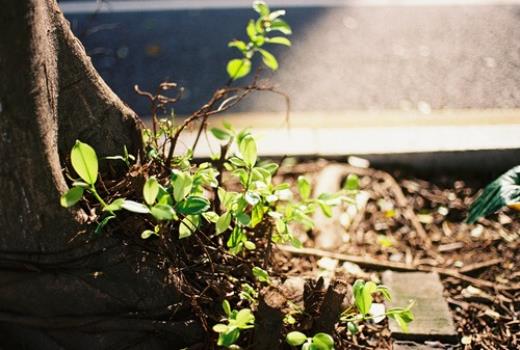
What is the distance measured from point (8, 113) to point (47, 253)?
45 cm

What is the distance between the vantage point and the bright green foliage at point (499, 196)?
87.7 inches

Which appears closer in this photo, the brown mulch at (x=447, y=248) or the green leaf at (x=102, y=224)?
the green leaf at (x=102, y=224)

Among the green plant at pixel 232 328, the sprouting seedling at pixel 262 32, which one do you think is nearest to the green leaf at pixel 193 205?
the green plant at pixel 232 328

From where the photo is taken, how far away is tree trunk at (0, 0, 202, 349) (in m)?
1.80

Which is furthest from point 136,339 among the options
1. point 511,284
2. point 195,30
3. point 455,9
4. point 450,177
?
point 455,9

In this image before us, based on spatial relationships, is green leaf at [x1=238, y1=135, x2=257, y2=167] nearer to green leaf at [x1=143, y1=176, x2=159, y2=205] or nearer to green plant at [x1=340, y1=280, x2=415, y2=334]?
green leaf at [x1=143, y1=176, x2=159, y2=205]

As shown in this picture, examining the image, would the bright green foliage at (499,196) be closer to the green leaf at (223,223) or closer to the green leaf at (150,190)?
the green leaf at (223,223)

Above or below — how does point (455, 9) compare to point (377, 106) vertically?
above

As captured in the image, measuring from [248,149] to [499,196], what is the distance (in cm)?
92

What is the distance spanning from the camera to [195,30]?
5.07 meters

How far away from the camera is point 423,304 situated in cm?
256

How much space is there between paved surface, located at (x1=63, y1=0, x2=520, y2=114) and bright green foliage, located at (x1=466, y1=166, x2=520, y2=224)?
1671 mm

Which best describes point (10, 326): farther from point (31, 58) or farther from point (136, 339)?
point (31, 58)

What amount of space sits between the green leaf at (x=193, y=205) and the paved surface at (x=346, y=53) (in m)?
2.33
